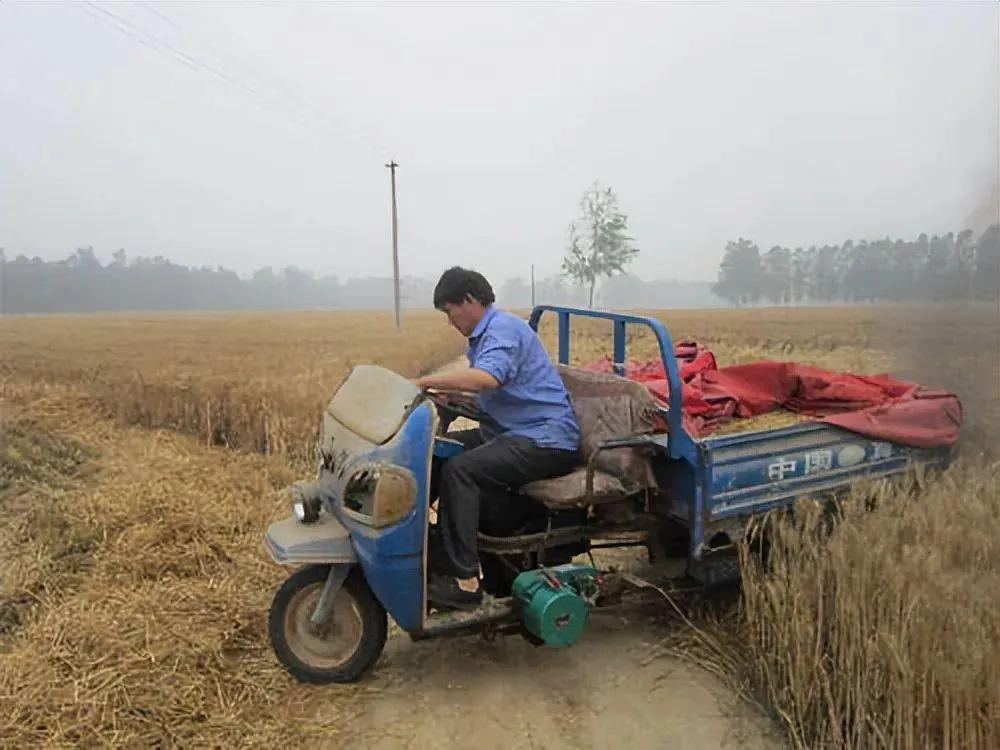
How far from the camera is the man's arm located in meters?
3.85

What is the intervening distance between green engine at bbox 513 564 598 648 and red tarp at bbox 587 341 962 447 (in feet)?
3.72

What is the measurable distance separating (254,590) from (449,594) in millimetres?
1544

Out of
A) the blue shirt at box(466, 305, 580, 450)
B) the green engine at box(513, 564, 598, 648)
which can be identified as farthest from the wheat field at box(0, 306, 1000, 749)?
the blue shirt at box(466, 305, 580, 450)

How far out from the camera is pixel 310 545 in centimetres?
Result: 379

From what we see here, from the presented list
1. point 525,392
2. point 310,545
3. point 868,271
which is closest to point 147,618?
point 310,545

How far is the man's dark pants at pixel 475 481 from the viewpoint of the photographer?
→ 389 cm

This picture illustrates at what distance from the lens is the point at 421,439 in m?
3.69

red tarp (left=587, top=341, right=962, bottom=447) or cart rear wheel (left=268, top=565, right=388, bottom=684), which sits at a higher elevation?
red tarp (left=587, top=341, right=962, bottom=447)

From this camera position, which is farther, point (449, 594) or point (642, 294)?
point (642, 294)

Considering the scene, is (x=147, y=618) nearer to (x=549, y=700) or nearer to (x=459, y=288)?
(x=549, y=700)

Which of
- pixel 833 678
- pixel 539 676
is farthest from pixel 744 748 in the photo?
pixel 539 676

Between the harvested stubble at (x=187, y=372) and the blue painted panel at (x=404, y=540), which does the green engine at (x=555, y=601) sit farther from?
the harvested stubble at (x=187, y=372)

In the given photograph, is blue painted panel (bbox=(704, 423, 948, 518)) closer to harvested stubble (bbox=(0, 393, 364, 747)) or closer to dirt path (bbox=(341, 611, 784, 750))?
dirt path (bbox=(341, 611, 784, 750))

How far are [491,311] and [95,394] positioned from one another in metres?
7.09
